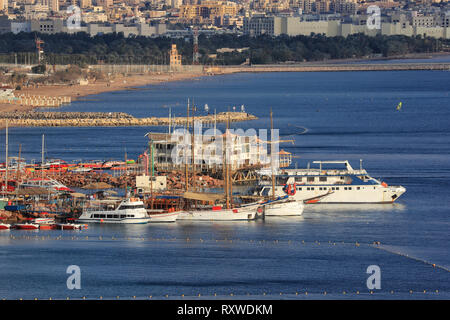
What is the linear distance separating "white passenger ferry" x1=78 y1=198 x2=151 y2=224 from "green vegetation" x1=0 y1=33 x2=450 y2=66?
80038 mm

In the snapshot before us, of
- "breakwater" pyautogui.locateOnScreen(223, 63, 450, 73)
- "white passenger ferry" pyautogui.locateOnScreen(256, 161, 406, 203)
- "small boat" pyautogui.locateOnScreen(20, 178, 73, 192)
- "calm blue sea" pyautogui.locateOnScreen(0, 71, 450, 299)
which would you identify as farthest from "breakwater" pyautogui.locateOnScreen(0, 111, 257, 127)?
"breakwater" pyautogui.locateOnScreen(223, 63, 450, 73)

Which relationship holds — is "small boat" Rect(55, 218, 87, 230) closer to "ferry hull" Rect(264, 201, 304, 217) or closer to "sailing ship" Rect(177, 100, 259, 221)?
"sailing ship" Rect(177, 100, 259, 221)

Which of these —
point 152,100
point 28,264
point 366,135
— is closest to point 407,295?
point 28,264

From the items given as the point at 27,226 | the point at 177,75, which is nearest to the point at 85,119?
the point at 27,226

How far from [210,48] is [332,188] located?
397 feet

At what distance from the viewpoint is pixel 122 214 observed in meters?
27.9

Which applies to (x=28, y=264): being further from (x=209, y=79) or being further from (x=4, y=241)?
(x=209, y=79)

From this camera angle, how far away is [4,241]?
26094 mm

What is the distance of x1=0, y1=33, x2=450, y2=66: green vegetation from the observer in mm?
123575

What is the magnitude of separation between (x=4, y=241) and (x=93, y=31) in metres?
148

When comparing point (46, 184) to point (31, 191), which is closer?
point (31, 191)

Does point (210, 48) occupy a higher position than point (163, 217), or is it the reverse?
point (163, 217)

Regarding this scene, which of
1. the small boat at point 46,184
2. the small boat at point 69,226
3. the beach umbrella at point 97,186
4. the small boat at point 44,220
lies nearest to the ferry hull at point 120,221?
the small boat at point 69,226

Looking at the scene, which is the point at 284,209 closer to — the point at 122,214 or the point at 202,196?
the point at 202,196
